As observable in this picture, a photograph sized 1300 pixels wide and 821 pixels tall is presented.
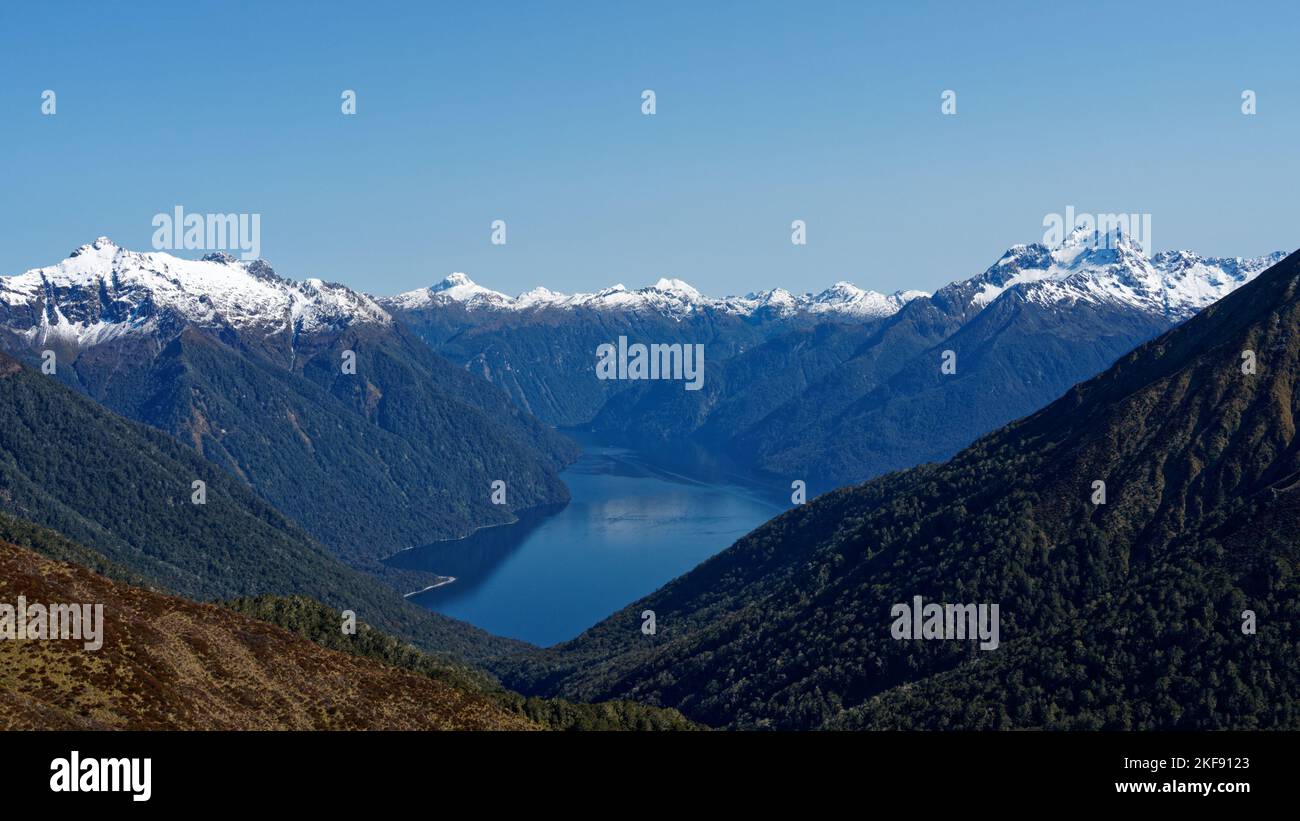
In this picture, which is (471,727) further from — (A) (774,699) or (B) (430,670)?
(A) (774,699)

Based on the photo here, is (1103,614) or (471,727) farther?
(1103,614)

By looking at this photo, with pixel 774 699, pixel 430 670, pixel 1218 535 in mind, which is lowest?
pixel 774 699
